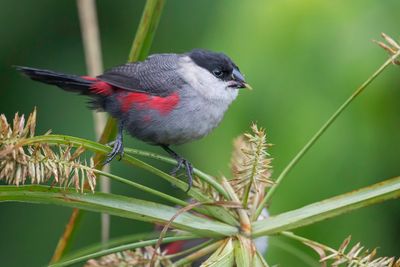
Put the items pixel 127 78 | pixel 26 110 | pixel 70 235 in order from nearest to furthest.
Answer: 1. pixel 70 235
2. pixel 127 78
3. pixel 26 110

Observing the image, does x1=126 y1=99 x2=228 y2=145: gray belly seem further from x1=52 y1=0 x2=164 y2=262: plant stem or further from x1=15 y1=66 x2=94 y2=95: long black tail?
x1=52 y1=0 x2=164 y2=262: plant stem

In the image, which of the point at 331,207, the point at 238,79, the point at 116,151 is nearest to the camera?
the point at 331,207

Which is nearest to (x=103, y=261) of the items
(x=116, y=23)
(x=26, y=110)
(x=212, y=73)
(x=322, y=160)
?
(x=322, y=160)

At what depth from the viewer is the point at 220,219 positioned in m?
1.89

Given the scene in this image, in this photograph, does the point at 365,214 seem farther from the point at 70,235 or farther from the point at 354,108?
the point at 70,235

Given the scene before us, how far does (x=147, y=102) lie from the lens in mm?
2609

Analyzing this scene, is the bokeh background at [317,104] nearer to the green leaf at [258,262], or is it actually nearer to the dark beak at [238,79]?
the dark beak at [238,79]

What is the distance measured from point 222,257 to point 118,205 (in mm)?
258

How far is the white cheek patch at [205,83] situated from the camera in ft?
8.66

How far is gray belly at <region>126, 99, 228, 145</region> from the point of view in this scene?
2.57 m

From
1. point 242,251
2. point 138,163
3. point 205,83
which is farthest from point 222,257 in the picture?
point 205,83

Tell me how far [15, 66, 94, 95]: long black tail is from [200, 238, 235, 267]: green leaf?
0.84 meters

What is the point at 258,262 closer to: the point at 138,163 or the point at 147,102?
the point at 138,163

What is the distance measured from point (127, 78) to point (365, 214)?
0.89 m
